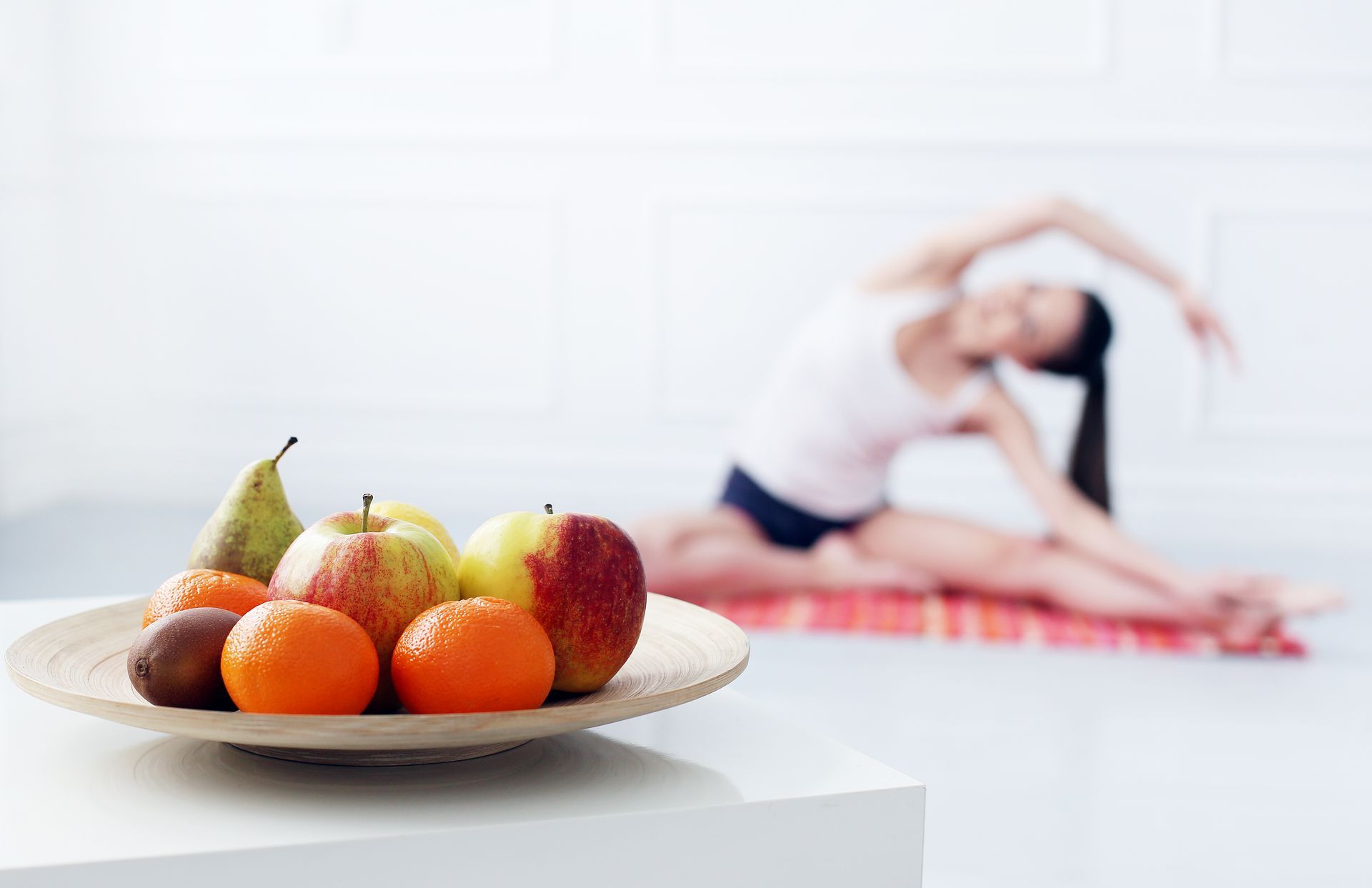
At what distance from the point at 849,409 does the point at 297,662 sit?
2.39 meters

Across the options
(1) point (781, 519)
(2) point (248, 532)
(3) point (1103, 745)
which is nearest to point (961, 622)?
(1) point (781, 519)

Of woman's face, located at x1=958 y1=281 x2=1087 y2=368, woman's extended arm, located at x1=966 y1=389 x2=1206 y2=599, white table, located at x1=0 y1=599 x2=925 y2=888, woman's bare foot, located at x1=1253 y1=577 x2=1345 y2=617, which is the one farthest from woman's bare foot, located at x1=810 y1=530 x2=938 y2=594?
white table, located at x1=0 y1=599 x2=925 y2=888

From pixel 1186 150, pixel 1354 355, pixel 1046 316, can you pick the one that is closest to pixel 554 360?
pixel 1046 316

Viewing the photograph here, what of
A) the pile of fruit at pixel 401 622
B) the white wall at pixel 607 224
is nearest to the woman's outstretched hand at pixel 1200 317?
the white wall at pixel 607 224

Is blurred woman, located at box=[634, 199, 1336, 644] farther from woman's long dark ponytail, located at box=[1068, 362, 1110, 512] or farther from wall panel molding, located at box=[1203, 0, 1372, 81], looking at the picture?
wall panel molding, located at box=[1203, 0, 1372, 81]

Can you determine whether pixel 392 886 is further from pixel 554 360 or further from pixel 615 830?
pixel 554 360

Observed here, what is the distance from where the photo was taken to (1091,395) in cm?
Answer: 286

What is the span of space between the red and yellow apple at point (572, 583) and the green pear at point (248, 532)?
0.16 metres

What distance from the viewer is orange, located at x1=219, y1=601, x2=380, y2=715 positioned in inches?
22.2

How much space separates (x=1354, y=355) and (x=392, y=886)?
3.46 m

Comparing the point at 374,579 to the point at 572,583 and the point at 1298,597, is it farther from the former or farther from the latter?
the point at 1298,597

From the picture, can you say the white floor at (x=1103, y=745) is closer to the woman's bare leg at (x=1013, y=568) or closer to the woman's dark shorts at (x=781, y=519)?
the woman's bare leg at (x=1013, y=568)

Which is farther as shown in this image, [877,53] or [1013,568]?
[877,53]

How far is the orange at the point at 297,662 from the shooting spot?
1.85 ft
